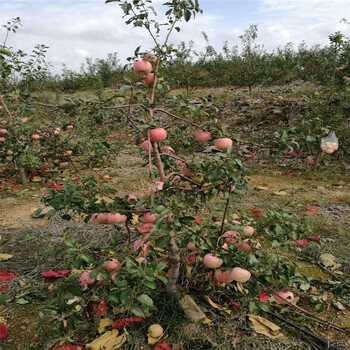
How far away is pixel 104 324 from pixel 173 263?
52 cm

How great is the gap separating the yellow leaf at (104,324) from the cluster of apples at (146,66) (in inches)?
54.0

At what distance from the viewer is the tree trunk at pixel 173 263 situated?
1672 mm

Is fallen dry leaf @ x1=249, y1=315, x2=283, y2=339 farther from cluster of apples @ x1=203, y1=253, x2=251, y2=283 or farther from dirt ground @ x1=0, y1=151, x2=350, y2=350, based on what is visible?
cluster of apples @ x1=203, y1=253, x2=251, y2=283

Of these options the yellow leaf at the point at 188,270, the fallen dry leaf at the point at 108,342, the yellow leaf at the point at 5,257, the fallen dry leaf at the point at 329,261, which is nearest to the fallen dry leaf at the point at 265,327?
the yellow leaf at the point at 188,270

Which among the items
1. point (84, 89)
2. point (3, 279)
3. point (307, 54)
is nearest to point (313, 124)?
point (3, 279)

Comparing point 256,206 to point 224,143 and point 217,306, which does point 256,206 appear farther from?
point 224,143

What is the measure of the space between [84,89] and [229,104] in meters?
8.24

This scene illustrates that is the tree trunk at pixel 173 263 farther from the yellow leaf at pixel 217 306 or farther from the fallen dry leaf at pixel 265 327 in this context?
the fallen dry leaf at pixel 265 327

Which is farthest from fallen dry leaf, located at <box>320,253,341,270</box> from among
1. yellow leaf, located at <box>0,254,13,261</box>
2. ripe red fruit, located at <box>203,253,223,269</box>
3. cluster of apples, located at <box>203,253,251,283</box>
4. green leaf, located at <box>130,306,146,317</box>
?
yellow leaf, located at <box>0,254,13,261</box>

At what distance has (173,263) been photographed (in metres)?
1.71

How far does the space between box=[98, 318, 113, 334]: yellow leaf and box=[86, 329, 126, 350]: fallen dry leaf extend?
0.06m

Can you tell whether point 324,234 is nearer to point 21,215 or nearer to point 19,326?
point 19,326

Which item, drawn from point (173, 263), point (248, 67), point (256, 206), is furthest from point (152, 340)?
point (248, 67)

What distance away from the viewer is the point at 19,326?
5.60ft
